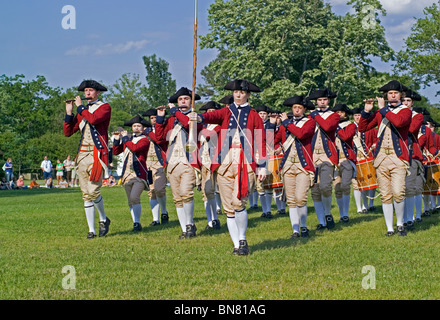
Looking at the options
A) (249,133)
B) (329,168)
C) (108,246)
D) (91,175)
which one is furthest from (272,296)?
(329,168)

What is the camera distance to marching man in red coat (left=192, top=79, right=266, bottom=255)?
10.2 meters

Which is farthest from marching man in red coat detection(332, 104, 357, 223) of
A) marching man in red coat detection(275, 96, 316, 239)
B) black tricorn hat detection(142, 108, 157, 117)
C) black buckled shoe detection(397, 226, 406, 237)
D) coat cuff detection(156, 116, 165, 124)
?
coat cuff detection(156, 116, 165, 124)

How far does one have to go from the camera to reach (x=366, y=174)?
15.7 meters

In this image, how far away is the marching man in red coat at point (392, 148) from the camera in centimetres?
1196

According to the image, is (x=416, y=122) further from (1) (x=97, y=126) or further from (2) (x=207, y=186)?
(1) (x=97, y=126)

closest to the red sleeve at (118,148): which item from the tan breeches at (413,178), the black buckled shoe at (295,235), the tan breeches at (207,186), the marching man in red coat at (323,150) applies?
the tan breeches at (207,186)

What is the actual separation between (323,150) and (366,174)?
2.54 metres

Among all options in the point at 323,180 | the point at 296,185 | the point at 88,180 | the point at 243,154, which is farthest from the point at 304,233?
the point at 88,180

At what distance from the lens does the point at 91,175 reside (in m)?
12.2

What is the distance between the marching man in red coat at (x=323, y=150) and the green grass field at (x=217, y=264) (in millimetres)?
546

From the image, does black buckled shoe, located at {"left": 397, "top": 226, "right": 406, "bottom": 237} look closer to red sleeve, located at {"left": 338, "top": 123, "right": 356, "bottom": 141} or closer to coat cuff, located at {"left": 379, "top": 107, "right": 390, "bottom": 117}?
coat cuff, located at {"left": 379, "top": 107, "right": 390, "bottom": 117}

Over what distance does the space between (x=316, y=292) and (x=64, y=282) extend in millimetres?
2943

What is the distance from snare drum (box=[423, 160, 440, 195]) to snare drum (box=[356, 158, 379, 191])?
1229 millimetres

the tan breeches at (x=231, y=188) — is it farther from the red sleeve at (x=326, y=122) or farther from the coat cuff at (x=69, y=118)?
the coat cuff at (x=69, y=118)
